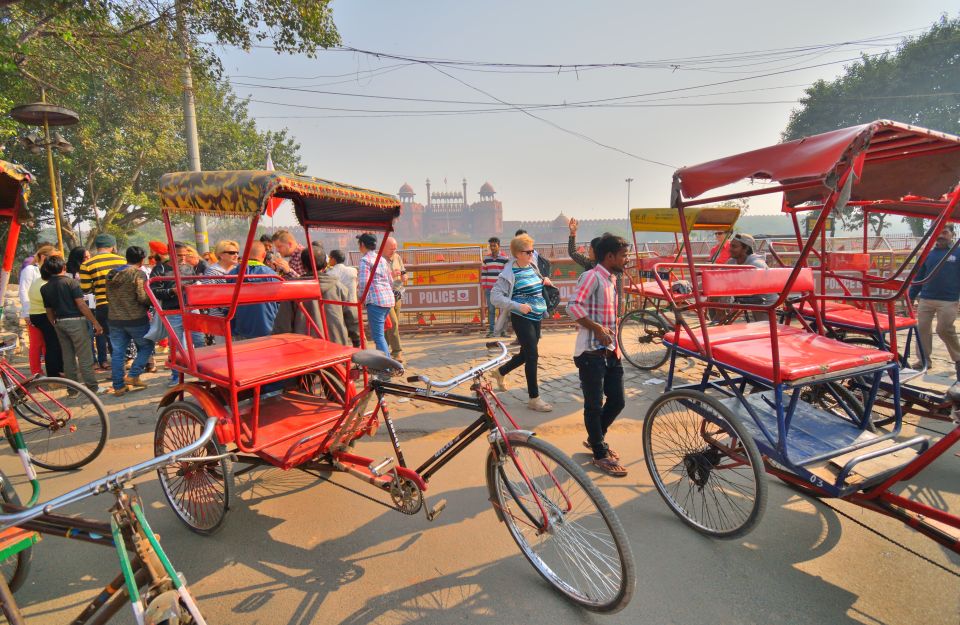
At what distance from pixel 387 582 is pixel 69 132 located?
77.4 feet

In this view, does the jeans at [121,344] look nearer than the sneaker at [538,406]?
No

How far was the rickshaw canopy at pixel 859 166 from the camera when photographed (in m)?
2.03

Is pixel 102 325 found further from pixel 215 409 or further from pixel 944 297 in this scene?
pixel 944 297

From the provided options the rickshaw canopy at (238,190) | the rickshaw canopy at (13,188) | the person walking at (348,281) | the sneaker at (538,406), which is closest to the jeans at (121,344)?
the person walking at (348,281)

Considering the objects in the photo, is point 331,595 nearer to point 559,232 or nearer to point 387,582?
point 387,582

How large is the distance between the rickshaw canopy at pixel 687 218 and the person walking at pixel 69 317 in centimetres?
735

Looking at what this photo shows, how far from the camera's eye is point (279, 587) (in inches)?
91.3

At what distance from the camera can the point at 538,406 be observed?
15.2 feet

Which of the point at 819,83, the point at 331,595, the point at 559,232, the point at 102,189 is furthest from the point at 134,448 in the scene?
the point at 559,232

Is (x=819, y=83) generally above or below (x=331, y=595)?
above

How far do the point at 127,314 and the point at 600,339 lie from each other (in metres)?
5.39

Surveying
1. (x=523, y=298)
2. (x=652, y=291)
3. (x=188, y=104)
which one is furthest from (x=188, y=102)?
(x=652, y=291)

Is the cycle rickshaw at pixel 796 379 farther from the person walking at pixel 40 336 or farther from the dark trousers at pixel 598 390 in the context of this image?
the person walking at pixel 40 336

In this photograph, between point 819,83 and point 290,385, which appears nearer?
point 290,385
